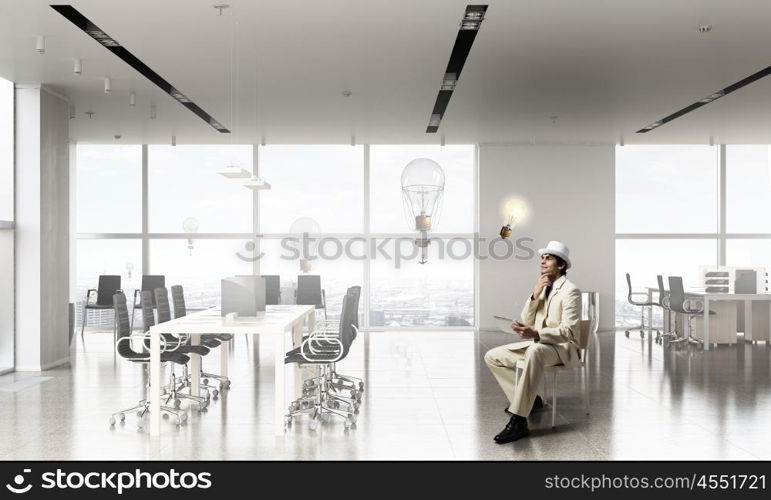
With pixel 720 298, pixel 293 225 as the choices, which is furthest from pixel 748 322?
pixel 293 225

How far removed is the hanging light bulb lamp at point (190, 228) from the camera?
1191cm

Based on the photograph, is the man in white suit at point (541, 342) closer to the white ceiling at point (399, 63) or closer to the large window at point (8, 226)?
the white ceiling at point (399, 63)

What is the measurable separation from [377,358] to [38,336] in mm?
3707

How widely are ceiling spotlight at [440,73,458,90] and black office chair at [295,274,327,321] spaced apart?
13.1 ft

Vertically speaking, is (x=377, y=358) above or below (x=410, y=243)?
below

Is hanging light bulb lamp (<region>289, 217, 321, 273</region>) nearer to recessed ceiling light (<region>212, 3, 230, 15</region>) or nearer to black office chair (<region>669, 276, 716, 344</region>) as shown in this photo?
black office chair (<region>669, 276, 716, 344</region>)

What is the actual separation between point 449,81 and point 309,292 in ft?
14.1

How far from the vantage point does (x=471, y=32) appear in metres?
5.82

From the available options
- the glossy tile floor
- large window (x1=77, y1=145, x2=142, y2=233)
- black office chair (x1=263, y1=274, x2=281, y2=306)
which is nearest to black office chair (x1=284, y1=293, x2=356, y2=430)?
the glossy tile floor

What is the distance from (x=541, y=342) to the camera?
4.97m

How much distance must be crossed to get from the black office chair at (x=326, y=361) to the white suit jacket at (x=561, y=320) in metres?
1.25

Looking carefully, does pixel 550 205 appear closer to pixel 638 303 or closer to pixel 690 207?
Answer: pixel 638 303
